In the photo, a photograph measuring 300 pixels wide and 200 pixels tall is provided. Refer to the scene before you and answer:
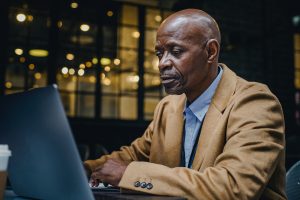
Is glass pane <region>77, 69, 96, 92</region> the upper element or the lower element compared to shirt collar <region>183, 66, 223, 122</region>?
upper

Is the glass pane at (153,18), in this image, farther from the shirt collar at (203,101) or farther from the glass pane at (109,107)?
the shirt collar at (203,101)

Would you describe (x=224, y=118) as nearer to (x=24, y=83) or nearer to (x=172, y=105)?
(x=172, y=105)

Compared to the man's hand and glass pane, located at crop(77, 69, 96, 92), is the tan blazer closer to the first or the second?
the man's hand

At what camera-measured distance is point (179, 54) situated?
1562mm

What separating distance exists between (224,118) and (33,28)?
5.19 meters

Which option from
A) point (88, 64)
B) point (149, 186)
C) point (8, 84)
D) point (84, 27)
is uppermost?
point (84, 27)

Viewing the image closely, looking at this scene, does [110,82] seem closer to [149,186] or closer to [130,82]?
[130,82]

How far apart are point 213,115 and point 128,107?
17.2 feet

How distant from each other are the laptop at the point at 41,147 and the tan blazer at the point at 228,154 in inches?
10.0

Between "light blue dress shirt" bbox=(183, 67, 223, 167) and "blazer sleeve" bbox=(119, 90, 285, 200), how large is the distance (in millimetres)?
260

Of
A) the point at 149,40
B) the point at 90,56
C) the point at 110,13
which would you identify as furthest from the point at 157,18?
the point at 90,56

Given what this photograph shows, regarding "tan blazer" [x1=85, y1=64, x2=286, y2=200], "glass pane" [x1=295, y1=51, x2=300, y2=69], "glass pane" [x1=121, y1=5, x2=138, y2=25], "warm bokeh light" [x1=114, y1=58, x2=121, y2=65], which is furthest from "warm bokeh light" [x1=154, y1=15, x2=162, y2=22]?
"tan blazer" [x1=85, y1=64, x2=286, y2=200]

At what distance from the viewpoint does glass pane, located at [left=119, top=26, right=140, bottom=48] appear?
6.82 metres

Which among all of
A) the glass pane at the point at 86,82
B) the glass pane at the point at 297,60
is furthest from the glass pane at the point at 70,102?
the glass pane at the point at 297,60
